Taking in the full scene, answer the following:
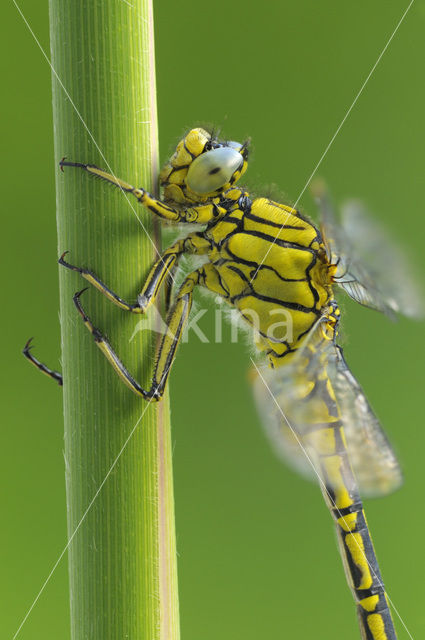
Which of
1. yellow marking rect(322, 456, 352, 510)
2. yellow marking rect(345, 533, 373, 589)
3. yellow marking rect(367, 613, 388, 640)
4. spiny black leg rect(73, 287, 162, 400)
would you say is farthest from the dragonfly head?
yellow marking rect(367, 613, 388, 640)

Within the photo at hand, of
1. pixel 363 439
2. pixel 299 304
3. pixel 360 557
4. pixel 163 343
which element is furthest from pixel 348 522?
pixel 163 343

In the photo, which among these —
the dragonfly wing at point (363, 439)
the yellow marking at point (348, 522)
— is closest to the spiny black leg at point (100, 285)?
the dragonfly wing at point (363, 439)

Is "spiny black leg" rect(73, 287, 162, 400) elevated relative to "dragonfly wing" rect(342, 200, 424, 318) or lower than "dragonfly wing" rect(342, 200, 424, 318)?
lower

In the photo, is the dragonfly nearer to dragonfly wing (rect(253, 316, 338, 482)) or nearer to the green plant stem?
dragonfly wing (rect(253, 316, 338, 482))

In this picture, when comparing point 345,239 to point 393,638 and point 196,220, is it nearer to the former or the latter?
point 196,220

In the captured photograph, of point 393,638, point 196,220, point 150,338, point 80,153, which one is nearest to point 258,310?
point 196,220

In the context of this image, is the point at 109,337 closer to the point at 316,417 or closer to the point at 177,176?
the point at 177,176
